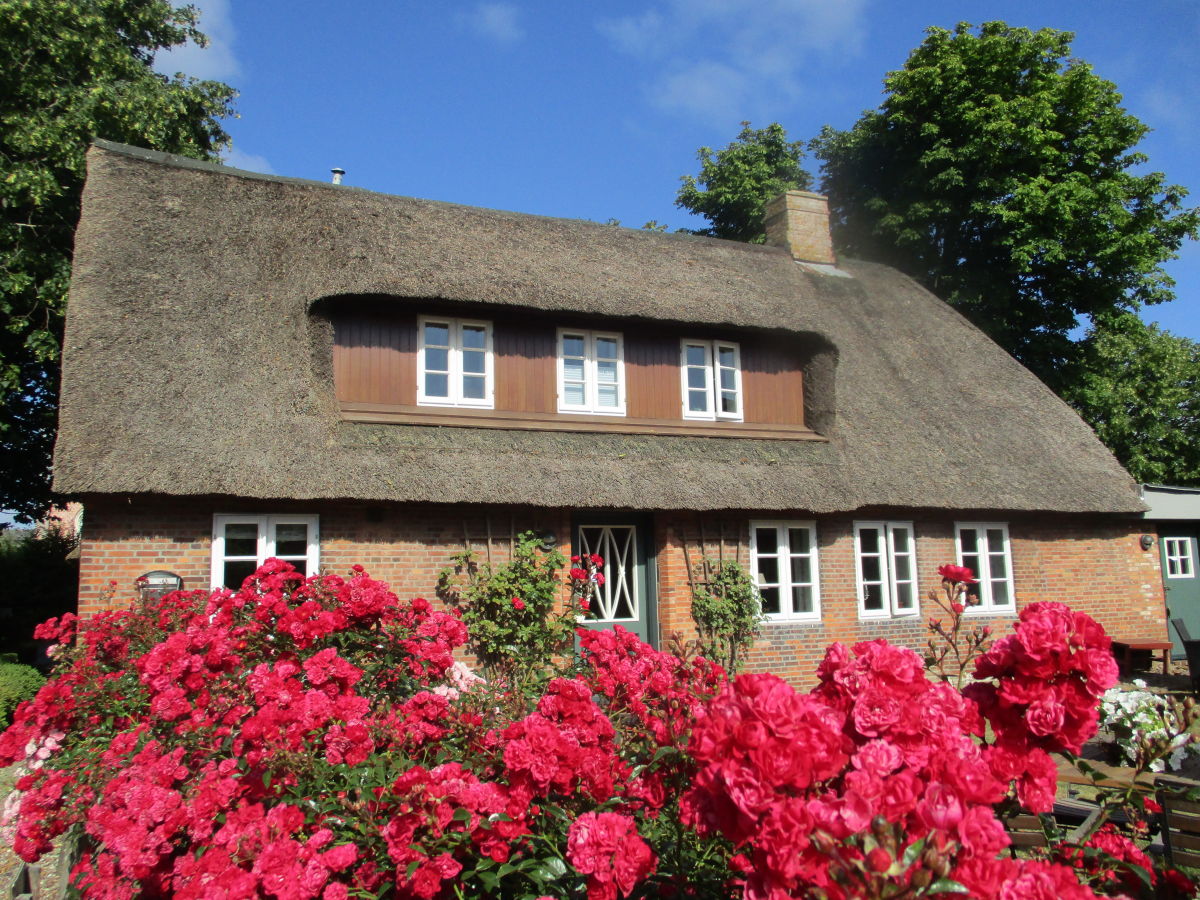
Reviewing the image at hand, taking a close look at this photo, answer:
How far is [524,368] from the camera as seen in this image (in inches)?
409

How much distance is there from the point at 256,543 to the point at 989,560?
10.1 metres

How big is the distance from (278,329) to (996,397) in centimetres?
1101

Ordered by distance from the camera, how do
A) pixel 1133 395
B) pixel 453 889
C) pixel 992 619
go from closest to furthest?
pixel 453 889 < pixel 992 619 < pixel 1133 395

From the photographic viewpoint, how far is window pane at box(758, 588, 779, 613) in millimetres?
10867

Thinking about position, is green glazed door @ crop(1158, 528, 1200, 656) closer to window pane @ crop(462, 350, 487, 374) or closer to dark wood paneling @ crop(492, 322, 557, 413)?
dark wood paneling @ crop(492, 322, 557, 413)

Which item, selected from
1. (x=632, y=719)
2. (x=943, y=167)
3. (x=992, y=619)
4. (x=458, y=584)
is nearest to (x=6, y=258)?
(x=458, y=584)

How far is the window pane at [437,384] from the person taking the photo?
10.0 m

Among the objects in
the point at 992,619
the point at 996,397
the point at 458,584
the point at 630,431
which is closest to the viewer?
the point at 458,584

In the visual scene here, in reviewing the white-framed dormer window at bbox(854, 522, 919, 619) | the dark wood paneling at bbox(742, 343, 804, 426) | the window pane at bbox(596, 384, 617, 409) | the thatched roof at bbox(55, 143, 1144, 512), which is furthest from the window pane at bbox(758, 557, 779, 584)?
the window pane at bbox(596, 384, 617, 409)

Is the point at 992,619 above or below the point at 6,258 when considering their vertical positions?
below

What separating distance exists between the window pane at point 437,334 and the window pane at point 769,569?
4808 mm

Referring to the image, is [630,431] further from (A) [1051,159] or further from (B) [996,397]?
(A) [1051,159]

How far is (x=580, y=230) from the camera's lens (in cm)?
1267

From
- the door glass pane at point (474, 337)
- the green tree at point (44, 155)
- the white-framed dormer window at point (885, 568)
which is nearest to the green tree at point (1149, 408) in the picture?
the white-framed dormer window at point (885, 568)
